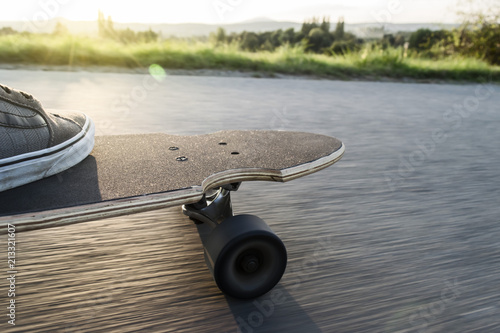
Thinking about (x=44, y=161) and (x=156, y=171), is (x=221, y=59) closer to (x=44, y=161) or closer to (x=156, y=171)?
(x=156, y=171)

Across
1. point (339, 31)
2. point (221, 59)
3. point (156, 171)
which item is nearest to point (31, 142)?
point (156, 171)

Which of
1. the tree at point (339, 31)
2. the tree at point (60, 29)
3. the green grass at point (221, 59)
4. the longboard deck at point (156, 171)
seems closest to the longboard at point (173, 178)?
the longboard deck at point (156, 171)

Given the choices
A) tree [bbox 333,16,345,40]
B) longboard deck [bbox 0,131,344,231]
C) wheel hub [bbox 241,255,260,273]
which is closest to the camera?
longboard deck [bbox 0,131,344,231]

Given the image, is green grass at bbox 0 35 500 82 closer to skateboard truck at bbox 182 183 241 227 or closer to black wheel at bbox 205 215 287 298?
skateboard truck at bbox 182 183 241 227

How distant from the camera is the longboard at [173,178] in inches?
45.0

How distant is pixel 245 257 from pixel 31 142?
0.76 meters

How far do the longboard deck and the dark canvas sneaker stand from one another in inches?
1.4

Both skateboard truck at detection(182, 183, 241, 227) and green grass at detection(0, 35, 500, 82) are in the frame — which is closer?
skateboard truck at detection(182, 183, 241, 227)

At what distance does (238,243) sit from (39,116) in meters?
0.80

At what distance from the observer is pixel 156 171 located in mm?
1419

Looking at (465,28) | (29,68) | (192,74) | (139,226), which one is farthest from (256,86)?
(465,28)

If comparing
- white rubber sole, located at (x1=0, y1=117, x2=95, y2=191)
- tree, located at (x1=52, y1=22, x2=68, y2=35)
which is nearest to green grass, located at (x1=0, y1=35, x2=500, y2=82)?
tree, located at (x1=52, y1=22, x2=68, y2=35)

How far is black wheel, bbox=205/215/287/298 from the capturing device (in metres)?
1.21

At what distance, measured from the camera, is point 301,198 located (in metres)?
2.20
